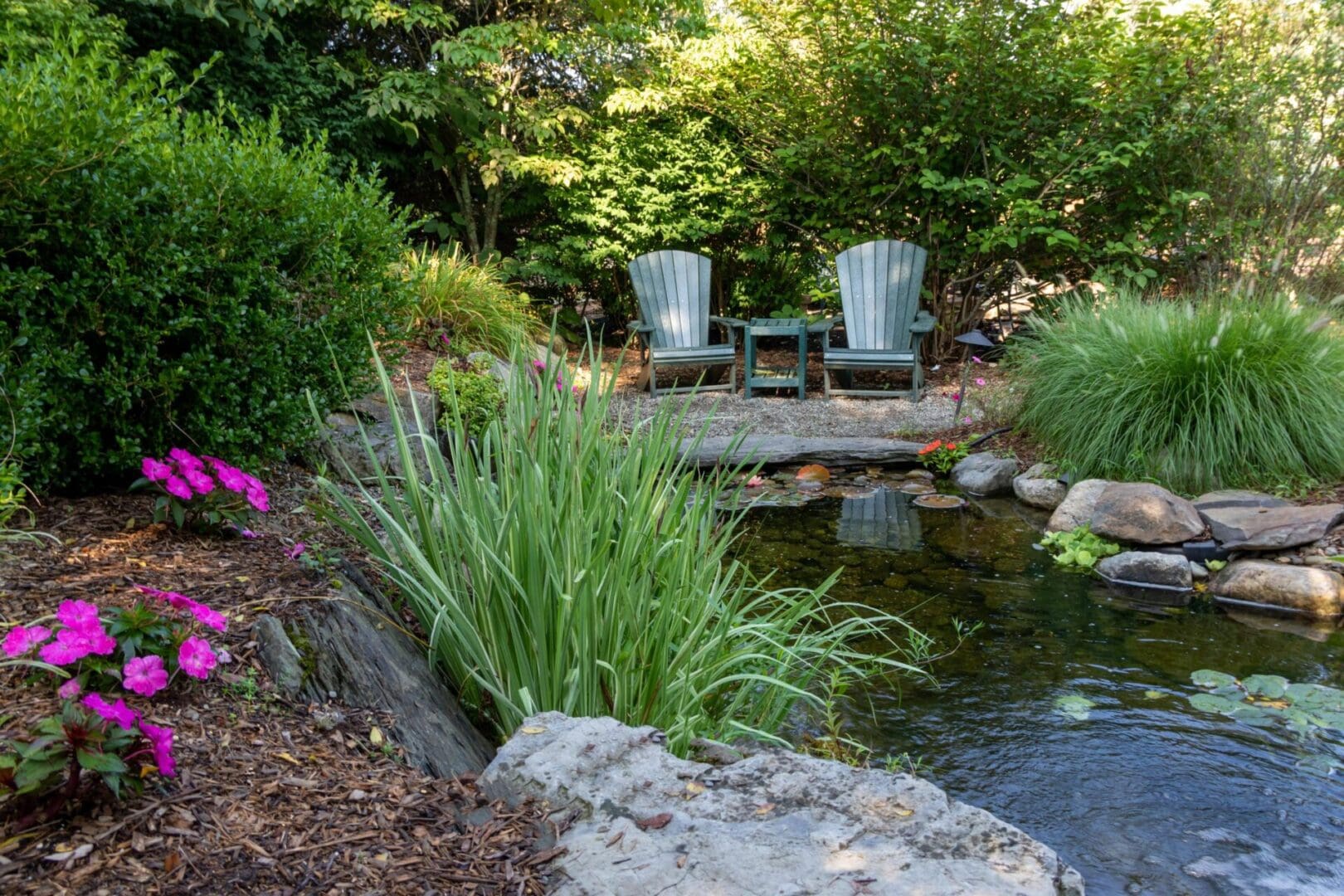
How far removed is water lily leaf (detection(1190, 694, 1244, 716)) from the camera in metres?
2.65

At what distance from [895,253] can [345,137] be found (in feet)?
14.0

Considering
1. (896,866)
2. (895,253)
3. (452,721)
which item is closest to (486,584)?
(452,721)

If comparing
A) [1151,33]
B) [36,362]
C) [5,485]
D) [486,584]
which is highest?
[1151,33]

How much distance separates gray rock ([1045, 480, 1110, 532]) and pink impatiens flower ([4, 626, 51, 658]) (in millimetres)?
3900

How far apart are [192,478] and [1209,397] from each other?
4.13 metres

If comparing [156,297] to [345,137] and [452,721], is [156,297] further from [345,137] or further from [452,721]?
[345,137]

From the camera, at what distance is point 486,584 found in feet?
6.07

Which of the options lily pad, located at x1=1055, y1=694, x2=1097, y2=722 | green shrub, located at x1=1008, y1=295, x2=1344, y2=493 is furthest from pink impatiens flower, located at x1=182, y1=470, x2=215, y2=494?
green shrub, located at x1=1008, y1=295, x2=1344, y2=493

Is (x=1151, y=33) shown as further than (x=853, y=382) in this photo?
No

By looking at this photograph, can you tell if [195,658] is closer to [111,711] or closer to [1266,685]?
[111,711]

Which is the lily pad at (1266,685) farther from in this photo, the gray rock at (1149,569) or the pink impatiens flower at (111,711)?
the pink impatiens flower at (111,711)

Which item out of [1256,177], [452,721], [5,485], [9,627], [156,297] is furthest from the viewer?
[1256,177]

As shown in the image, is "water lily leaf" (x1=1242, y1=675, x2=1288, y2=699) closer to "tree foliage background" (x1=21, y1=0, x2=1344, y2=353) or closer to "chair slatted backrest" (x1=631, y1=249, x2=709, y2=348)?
"tree foliage background" (x1=21, y1=0, x2=1344, y2=353)

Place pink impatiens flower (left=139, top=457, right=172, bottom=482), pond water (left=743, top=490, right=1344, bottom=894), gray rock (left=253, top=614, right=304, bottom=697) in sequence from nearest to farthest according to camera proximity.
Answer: gray rock (left=253, top=614, right=304, bottom=697) < pink impatiens flower (left=139, top=457, right=172, bottom=482) < pond water (left=743, top=490, right=1344, bottom=894)
